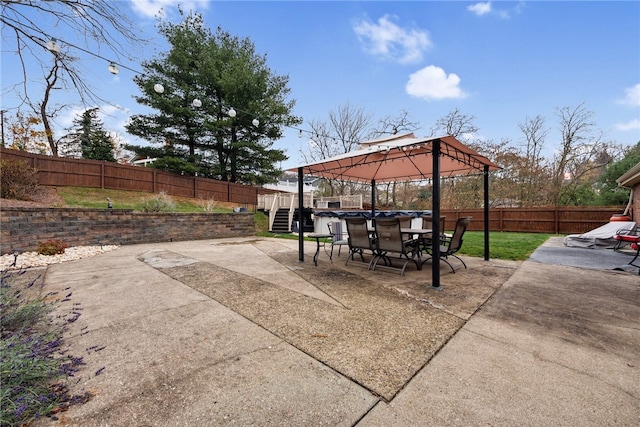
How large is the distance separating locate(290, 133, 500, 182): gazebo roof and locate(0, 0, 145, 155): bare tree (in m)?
3.79

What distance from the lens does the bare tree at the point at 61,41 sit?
296 cm

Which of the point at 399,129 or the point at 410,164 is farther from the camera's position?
the point at 399,129

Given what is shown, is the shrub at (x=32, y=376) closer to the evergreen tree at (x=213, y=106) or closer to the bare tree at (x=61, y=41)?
the bare tree at (x=61, y=41)

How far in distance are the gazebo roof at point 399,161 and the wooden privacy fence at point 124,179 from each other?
38.4ft

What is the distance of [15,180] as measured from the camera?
994cm

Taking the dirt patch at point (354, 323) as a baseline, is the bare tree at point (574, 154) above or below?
above

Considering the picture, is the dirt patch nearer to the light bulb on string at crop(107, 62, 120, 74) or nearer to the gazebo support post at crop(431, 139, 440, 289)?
the gazebo support post at crop(431, 139, 440, 289)

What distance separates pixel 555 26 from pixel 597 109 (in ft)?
36.4

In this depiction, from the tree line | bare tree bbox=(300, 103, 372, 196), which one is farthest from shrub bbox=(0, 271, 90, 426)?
bare tree bbox=(300, 103, 372, 196)

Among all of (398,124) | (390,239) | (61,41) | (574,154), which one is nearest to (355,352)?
(390,239)

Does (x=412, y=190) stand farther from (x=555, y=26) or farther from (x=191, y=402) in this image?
(x=191, y=402)

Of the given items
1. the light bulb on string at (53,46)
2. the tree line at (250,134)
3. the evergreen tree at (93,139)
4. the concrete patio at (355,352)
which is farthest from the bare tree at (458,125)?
the evergreen tree at (93,139)

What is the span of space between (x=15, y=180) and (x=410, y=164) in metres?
14.0

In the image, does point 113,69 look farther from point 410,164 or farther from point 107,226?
point 410,164
